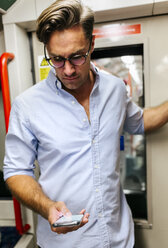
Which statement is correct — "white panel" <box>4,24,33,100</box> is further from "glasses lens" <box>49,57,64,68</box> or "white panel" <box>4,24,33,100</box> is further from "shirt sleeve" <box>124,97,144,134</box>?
"shirt sleeve" <box>124,97,144,134</box>

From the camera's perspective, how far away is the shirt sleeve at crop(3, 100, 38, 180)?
1246 millimetres

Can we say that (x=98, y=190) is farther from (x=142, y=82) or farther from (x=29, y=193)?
(x=142, y=82)

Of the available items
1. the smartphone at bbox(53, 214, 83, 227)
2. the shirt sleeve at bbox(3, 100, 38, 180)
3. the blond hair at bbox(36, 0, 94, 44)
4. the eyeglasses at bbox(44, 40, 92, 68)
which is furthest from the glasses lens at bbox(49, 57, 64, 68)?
the smartphone at bbox(53, 214, 83, 227)

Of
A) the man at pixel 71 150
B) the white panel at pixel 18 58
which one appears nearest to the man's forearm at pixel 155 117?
the man at pixel 71 150

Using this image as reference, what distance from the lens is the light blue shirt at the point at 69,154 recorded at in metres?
1.25

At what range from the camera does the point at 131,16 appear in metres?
1.57

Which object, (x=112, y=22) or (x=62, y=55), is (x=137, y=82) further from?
(x=62, y=55)

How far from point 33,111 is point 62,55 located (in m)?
0.38

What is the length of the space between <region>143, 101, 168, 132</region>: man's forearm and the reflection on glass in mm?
208

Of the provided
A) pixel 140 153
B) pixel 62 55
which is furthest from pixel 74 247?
pixel 62 55

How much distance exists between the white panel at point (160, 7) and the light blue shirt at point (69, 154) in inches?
29.1

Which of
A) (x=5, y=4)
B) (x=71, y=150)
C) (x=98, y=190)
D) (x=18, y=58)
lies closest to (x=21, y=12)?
(x=5, y=4)

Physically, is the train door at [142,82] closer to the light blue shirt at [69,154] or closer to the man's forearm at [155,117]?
the man's forearm at [155,117]

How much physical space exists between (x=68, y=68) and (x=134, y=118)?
66 centimetres
